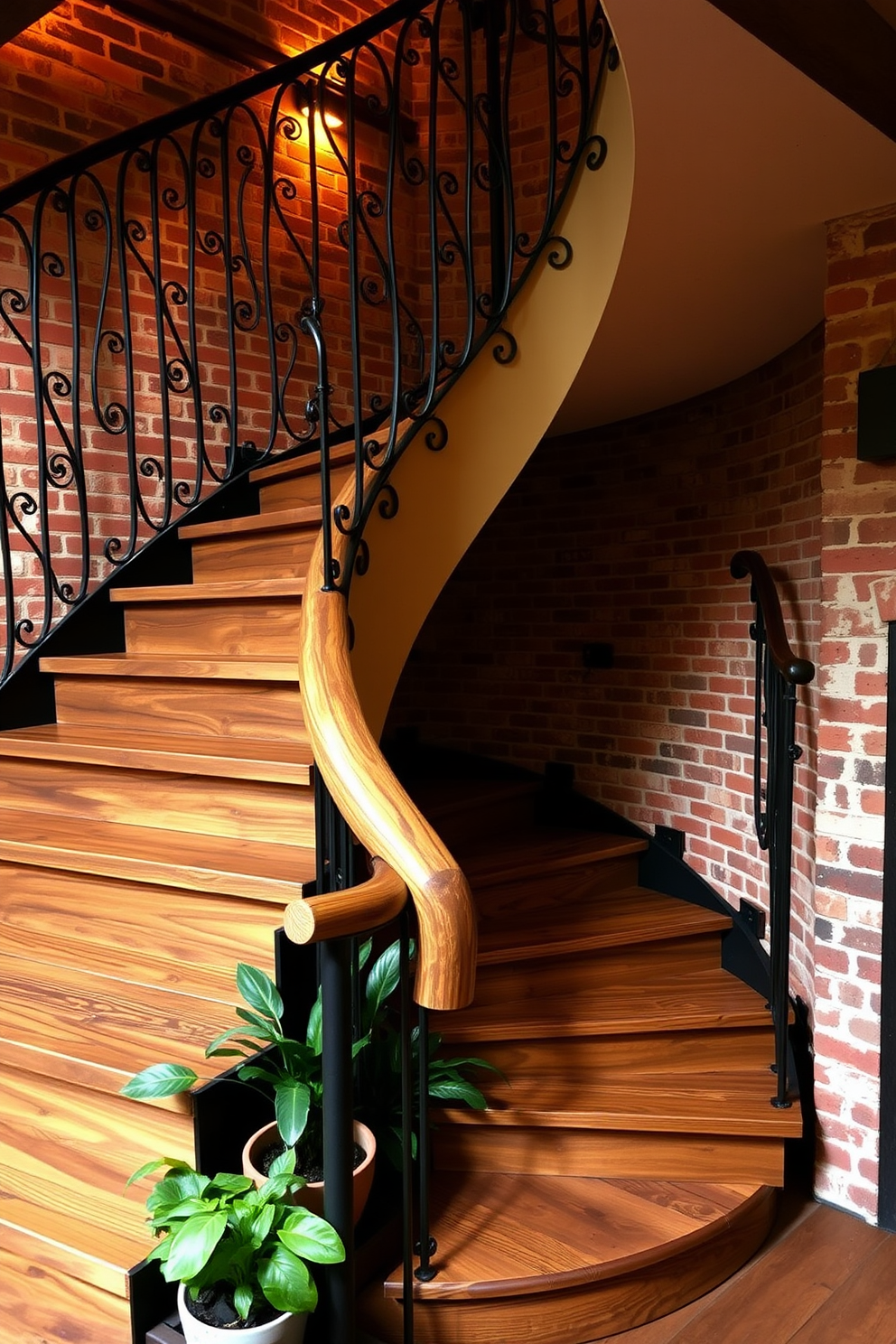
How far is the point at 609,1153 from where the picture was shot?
2.41 m

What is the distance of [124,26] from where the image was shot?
3506 millimetres

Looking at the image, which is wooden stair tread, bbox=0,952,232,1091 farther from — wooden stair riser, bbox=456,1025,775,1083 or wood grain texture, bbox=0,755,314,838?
wooden stair riser, bbox=456,1025,775,1083

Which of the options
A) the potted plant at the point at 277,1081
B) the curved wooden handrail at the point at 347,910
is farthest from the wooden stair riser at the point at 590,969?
the curved wooden handrail at the point at 347,910

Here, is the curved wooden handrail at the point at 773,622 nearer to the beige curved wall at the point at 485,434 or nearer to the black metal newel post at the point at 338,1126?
the beige curved wall at the point at 485,434

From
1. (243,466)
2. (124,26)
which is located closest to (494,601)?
(243,466)

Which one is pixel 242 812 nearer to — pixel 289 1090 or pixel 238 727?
pixel 238 727

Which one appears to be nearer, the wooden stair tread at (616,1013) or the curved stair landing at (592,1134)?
the curved stair landing at (592,1134)

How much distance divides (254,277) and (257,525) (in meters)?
1.43

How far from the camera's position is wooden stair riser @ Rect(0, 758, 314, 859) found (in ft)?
7.48

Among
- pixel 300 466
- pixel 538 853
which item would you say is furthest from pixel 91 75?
pixel 538 853

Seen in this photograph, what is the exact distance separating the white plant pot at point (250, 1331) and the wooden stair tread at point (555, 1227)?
0.47 metres

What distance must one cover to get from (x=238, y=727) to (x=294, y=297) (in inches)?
89.1

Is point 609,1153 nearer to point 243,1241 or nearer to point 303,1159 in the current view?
point 303,1159

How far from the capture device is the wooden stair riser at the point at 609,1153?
2363 mm
